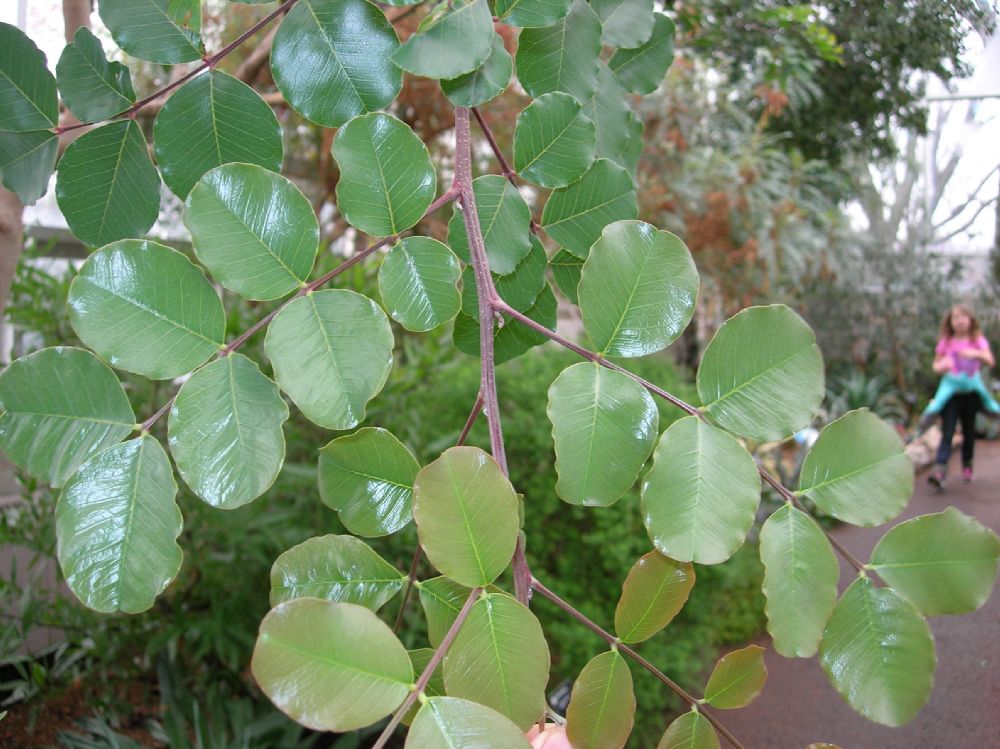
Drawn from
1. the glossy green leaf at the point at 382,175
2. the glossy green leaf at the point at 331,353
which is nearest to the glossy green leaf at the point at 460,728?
the glossy green leaf at the point at 331,353

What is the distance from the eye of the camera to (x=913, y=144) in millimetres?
597

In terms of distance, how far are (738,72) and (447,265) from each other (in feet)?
3.59

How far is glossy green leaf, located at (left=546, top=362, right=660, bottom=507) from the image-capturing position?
0.35m

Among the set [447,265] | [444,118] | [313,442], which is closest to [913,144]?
[447,265]

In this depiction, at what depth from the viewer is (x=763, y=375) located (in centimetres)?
37

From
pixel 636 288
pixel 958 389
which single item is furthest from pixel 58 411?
pixel 958 389

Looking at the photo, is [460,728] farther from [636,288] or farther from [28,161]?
[28,161]

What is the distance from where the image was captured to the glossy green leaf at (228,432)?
1.08 feet

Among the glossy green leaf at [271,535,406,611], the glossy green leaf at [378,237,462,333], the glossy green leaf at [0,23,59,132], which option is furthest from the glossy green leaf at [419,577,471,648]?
the glossy green leaf at [0,23,59,132]

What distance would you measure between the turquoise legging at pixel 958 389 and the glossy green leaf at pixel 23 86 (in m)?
0.64

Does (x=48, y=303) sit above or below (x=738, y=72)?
below

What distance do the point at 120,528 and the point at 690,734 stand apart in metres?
0.27

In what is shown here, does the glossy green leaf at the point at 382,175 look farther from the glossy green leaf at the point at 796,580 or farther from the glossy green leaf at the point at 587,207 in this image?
the glossy green leaf at the point at 796,580

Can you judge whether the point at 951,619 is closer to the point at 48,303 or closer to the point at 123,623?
the point at 123,623
